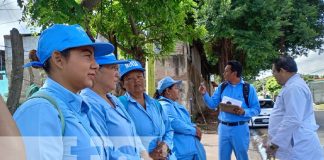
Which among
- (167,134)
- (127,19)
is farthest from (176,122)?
(127,19)

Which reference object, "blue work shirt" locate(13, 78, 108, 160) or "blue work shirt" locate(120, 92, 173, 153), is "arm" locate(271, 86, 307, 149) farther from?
"blue work shirt" locate(13, 78, 108, 160)

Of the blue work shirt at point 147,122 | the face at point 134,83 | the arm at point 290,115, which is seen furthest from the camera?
the arm at point 290,115

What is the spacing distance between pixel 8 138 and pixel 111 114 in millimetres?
1645

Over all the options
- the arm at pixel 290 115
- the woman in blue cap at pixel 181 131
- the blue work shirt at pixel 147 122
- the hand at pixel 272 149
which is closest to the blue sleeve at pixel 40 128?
the blue work shirt at pixel 147 122

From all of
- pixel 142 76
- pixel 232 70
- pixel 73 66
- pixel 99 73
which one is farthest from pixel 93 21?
pixel 73 66

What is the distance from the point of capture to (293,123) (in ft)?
12.7

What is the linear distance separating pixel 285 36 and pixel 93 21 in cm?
1281

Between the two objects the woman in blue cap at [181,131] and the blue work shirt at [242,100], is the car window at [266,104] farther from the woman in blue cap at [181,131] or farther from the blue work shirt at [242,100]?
the woman in blue cap at [181,131]

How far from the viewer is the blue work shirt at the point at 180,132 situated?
425cm

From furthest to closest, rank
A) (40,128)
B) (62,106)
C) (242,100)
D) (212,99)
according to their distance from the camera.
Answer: (212,99)
(242,100)
(62,106)
(40,128)

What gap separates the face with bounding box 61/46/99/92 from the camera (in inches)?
77.8

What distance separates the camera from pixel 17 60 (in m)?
4.01

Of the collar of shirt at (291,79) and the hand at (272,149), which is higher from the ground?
the collar of shirt at (291,79)

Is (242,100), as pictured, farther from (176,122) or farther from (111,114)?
(111,114)
